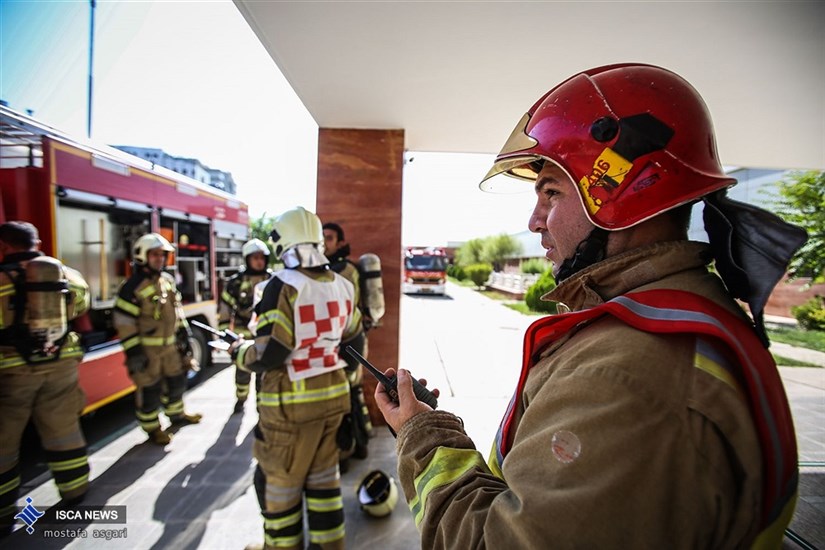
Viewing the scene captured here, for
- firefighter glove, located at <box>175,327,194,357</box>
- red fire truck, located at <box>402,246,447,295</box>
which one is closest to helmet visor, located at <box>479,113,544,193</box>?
firefighter glove, located at <box>175,327,194,357</box>

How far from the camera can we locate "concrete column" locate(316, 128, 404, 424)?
13.6 feet

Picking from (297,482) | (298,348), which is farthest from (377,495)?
(298,348)

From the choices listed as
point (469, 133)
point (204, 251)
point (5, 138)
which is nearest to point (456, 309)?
point (204, 251)

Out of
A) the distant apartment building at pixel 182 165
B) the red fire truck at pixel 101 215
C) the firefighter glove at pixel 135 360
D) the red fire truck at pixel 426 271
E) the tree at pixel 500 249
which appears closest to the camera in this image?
the red fire truck at pixel 101 215

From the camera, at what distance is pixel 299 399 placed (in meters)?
2.34

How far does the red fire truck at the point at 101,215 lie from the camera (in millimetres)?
3697

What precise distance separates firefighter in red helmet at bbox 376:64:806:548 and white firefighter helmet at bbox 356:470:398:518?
2155 mm

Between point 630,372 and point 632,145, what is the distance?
23.5 inches

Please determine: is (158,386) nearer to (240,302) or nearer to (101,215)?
(240,302)

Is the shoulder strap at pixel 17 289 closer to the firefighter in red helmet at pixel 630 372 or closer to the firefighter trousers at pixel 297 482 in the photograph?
the firefighter trousers at pixel 297 482

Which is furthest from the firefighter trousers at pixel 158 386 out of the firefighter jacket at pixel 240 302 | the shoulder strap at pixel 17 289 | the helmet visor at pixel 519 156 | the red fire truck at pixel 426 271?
the red fire truck at pixel 426 271

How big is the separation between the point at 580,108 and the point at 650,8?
163 centimetres

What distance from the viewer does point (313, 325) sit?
2377 millimetres

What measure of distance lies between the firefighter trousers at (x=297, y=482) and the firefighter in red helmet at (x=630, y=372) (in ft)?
4.56
